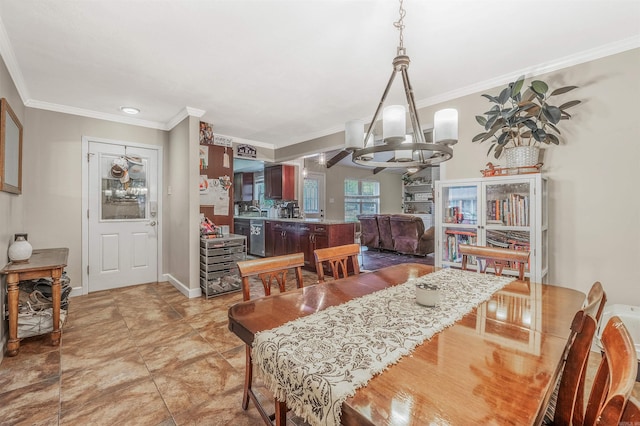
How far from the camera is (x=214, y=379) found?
6.37ft

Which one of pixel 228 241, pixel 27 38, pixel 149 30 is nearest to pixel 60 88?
pixel 27 38

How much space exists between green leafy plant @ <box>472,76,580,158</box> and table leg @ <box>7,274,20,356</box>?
410 centimetres

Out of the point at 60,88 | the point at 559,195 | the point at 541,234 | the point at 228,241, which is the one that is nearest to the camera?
the point at 541,234

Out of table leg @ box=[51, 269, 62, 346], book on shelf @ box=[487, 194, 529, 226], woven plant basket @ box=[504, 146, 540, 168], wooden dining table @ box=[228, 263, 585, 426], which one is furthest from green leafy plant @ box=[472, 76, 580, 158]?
table leg @ box=[51, 269, 62, 346]

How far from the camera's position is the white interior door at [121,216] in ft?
12.4

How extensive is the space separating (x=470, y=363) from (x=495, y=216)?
2164 millimetres

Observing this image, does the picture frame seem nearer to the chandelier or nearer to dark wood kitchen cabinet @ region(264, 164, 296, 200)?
the chandelier

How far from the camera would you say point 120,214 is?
3979mm

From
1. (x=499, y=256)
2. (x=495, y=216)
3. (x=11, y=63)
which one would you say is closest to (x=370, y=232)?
(x=495, y=216)

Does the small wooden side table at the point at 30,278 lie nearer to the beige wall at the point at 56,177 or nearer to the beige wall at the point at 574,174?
the beige wall at the point at 574,174

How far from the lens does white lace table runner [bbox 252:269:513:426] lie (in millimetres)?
747

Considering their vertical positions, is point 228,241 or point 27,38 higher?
point 27,38

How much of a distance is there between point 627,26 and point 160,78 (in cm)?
381

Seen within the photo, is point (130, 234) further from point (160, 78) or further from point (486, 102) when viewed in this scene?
point (486, 102)
